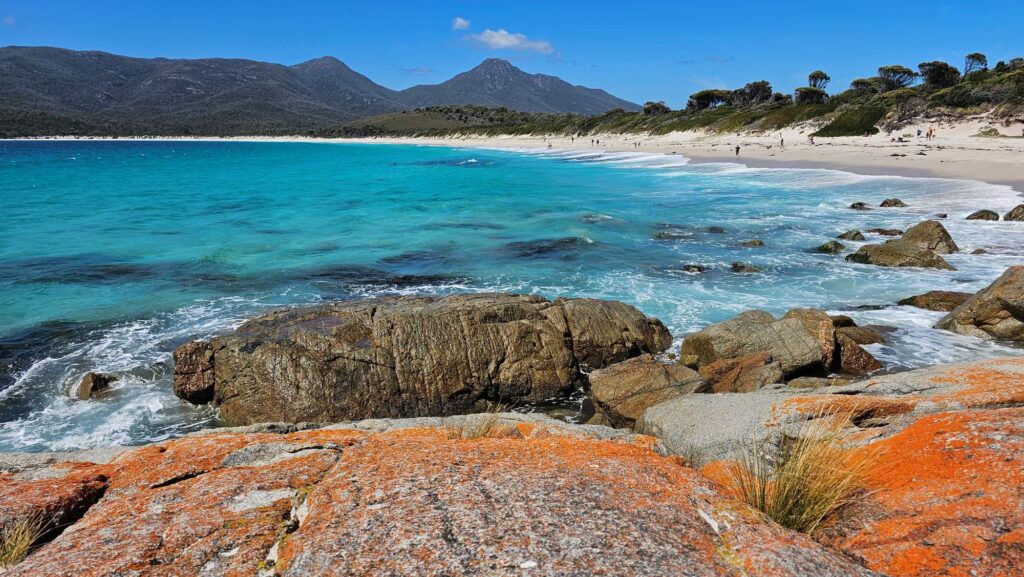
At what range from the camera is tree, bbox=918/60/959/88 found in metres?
75.2

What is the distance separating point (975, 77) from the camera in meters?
69.2

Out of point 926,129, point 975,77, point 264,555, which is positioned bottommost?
point 264,555

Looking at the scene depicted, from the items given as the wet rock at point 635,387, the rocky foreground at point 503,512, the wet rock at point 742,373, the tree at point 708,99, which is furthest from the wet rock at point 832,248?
the tree at point 708,99

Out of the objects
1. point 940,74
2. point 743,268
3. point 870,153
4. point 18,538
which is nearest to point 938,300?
point 743,268

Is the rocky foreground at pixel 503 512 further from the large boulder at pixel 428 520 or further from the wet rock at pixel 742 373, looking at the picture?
the wet rock at pixel 742 373

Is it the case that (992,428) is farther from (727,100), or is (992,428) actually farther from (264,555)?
(727,100)

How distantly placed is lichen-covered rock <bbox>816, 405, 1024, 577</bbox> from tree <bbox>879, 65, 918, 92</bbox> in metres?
100

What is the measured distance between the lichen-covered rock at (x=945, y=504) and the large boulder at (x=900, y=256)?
16.9 meters

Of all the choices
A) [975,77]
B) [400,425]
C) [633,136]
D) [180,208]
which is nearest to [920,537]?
[400,425]

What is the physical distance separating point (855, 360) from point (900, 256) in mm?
10029

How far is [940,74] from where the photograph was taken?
7594 centimetres

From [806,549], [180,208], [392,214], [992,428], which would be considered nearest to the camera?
[806,549]

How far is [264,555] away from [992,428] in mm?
4703

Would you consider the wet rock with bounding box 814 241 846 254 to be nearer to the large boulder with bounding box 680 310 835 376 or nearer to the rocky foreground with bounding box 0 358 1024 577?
the large boulder with bounding box 680 310 835 376
